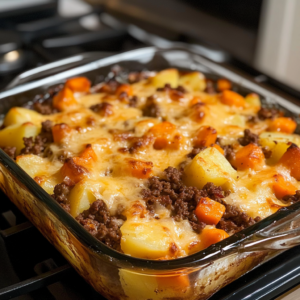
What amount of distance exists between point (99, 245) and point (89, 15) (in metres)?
2.26

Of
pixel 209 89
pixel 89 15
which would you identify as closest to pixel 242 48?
pixel 89 15

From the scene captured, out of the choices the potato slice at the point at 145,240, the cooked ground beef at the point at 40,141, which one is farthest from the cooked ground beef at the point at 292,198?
the cooked ground beef at the point at 40,141

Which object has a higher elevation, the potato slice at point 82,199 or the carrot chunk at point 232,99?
the carrot chunk at point 232,99

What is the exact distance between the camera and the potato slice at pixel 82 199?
1373mm

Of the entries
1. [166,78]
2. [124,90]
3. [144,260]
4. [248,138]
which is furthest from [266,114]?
[144,260]

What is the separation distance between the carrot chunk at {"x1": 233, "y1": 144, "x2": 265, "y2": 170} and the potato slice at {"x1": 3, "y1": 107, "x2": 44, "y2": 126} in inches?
32.7

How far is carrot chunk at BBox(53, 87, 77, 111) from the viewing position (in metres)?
1.92

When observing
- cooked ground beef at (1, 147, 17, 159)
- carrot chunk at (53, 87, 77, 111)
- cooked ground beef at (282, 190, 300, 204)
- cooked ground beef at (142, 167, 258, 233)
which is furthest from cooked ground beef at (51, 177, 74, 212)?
cooked ground beef at (282, 190, 300, 204)

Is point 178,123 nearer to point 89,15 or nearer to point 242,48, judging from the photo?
point 89,15

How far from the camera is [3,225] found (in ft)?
5.05

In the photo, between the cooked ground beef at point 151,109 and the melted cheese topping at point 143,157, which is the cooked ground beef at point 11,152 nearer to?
the melted cheese topping at point 143,157

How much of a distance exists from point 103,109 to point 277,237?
943 millimetres

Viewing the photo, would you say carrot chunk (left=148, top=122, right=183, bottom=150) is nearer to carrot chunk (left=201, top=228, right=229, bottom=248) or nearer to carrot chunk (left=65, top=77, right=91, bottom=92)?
carrot chunk (left=201, top=228, right=229, bottom=248)

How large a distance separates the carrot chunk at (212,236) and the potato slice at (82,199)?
0.36 meters
